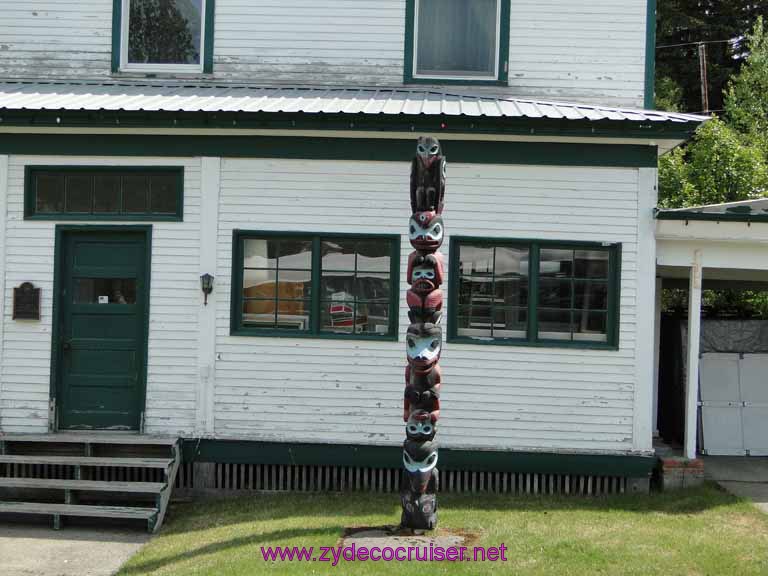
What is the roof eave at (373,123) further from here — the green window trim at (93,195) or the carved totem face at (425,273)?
the carved totem face at (425,273)

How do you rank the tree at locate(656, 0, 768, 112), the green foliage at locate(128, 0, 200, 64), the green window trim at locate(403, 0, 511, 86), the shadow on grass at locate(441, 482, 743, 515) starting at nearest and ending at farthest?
1. the shadow on grass at locate(441, 482, 743, 515)
2. the green window trim at locate(403, 0, 511, 86)
3. the green foliage at locate(128, 0, 200, 64)
4. the tree at locate(656, 0, 768, 112)

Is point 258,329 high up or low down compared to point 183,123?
down

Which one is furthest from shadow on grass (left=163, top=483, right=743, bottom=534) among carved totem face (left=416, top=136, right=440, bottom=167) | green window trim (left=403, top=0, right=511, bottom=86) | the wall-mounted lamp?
green window trim (left=403, top=0, right=511, bottom=86)

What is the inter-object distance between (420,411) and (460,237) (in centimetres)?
246

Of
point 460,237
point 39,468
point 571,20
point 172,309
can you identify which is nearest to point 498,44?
point 571,20

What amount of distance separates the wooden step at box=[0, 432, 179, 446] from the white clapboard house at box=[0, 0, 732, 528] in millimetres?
29

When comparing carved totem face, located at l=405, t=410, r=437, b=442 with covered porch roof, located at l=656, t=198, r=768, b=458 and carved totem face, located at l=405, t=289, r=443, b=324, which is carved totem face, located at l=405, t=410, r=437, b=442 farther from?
covered porch roof, located at l=656, t=198, r=768, b=458

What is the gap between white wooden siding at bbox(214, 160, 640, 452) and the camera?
8672 millimetres

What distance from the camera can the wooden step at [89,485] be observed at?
8.09 m

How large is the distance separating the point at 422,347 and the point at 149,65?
5.72m

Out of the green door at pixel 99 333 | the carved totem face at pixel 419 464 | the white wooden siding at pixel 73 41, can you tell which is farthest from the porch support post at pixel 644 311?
the white wooden siding at pixel 73 41

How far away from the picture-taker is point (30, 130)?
887cm

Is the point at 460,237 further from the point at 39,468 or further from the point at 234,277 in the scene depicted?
the point at 39,468

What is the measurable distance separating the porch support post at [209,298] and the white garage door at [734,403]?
6050 mm
